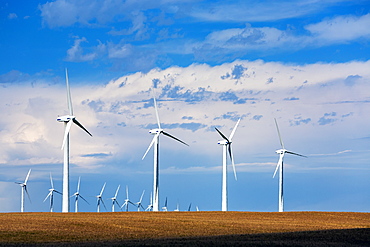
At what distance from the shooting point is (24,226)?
53.0 m

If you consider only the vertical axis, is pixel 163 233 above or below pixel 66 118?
below

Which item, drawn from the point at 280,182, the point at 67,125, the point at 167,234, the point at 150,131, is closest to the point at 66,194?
the point at 67,125

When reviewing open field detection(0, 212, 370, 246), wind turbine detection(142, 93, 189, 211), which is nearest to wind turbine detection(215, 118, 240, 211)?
wind turbine detection(142, 93, 189, 211)

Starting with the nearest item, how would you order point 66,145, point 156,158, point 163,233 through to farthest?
point 163,233 → point 66,145 → point 156,158

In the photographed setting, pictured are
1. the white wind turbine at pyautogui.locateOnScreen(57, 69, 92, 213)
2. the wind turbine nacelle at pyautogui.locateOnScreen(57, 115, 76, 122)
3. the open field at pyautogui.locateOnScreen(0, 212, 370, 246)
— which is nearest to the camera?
the open field at pyautogui.locateOnScreen(0, 212, 370, 246)

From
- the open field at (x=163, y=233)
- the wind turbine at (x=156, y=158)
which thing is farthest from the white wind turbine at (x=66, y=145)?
the open field at (x=163, y=233)

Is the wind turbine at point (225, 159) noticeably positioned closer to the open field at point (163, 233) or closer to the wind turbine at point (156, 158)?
the wind turbine at point (156, 158)

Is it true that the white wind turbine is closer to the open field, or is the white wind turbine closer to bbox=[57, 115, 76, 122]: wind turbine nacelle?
bbox=[57, 115, 76, 122]: wind turbine nacelle

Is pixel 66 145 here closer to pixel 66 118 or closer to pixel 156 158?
pixel 66 118

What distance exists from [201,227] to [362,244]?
16.7 metres

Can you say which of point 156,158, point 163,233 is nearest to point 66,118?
point 156,158

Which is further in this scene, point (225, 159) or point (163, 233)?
point (225, 159)

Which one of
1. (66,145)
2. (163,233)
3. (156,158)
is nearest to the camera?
(163,233)

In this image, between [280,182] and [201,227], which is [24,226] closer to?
[201,227]
